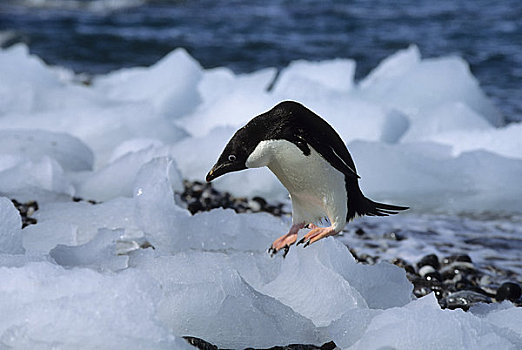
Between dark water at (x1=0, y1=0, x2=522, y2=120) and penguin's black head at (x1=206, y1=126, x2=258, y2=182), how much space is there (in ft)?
18.1

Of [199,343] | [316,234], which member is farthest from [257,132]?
[199,343]

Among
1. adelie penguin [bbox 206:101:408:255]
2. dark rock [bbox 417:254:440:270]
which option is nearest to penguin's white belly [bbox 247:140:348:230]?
adelie penguin [bbox 206:101:408:255]

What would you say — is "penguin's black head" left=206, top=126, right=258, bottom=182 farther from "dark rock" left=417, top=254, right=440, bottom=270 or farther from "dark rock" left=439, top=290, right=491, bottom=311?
"dark rock" left=417, top=254, right=440, bottom=270

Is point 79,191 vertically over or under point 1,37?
over

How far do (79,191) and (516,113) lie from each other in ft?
13.7

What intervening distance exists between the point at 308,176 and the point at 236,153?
0.20 meters

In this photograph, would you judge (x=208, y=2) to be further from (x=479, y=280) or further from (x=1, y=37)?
(x=479, y=280)

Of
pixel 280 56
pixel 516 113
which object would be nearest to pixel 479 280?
pixel 516 113

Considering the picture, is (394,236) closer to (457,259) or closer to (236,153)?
(457,259)

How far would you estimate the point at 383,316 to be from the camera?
2.05m

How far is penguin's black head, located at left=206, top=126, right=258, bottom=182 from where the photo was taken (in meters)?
2.23

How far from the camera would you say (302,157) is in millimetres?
2201

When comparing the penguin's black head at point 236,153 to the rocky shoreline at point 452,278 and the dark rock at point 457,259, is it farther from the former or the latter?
the dark rock at point 457,259

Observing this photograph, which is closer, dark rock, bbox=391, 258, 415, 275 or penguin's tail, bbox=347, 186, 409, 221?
penguin's tail, bbox=347, 186, 409, 221
